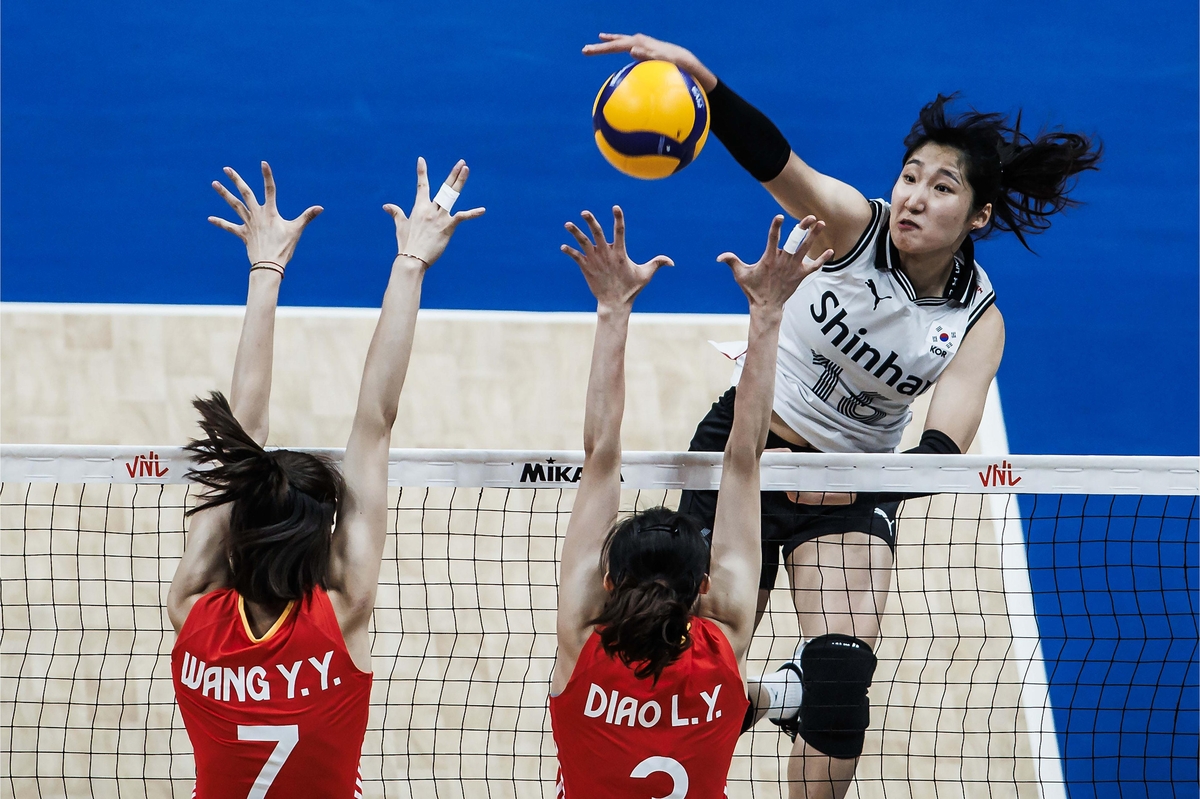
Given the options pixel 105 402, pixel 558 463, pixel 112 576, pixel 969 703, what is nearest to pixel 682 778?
pixel 558 463

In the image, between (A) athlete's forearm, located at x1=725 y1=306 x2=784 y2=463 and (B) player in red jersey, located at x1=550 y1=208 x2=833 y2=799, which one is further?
(A) athlete's forearm, located at x1=725 y1=306 x2=784 y2=463

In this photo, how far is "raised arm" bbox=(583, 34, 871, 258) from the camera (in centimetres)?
317

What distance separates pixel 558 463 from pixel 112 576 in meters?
2.72

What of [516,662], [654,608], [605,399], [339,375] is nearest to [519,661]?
[516,662]

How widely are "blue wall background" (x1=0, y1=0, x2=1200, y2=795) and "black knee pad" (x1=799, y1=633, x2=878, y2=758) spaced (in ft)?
Answer: 9.33

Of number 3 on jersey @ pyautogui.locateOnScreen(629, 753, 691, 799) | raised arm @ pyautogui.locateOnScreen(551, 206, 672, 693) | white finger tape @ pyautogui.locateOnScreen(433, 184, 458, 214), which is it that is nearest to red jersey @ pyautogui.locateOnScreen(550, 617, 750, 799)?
number 3 on jersey @ pyautogui.locateOnScreen(629, 753, 691, 799)

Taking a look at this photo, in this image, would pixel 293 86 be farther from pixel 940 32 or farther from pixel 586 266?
pixel 586 266

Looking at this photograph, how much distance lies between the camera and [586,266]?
9.20ft

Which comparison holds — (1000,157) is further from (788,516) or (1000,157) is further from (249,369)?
(249,369)

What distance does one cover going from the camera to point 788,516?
3.57 metres

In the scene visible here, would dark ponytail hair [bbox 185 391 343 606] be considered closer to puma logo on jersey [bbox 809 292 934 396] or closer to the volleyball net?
puma logo on jersey [bbox 809 292 934 396]

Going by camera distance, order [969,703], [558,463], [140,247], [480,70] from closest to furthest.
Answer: [558,463], [969,703], [140,247], [480,70]

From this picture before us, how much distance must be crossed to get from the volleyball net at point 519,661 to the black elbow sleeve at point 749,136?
178 centimetres

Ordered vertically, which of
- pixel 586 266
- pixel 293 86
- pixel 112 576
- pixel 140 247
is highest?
pixel 293 86
